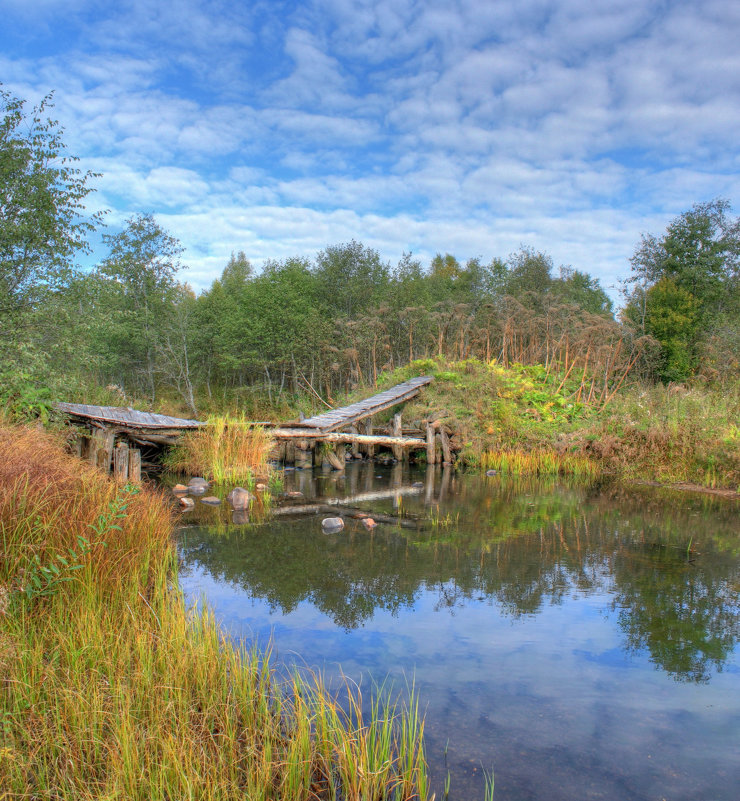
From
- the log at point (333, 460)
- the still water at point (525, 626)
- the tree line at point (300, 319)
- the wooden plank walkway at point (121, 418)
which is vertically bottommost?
the still water at point (525, 626)

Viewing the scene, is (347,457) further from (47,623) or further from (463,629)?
(47,623)

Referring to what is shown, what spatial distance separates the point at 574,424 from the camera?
15523mm

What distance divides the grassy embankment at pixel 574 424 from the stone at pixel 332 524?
7045 millimetres

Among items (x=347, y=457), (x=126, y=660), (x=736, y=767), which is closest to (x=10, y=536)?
(x=126, y=660)

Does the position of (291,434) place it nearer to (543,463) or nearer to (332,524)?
(332,524)

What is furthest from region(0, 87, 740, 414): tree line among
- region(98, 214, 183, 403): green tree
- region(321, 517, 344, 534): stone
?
region(321, 517, 344, 534): stone

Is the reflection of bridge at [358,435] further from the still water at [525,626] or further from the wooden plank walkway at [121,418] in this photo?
the still water at [525,626]

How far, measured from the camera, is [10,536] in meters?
4.18

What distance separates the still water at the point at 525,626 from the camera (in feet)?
10.9

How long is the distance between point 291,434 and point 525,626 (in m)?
8.68

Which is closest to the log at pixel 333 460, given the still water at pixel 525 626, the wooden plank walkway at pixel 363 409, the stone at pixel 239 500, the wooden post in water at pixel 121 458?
the wooden plank walkway at pixel 363 409

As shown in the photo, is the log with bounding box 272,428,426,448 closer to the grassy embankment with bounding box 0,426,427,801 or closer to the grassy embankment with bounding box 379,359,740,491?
the grassy embankment with bounding box 379,359,740,491

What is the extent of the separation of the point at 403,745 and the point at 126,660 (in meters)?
1.79

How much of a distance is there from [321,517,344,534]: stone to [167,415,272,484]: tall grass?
3591mm
